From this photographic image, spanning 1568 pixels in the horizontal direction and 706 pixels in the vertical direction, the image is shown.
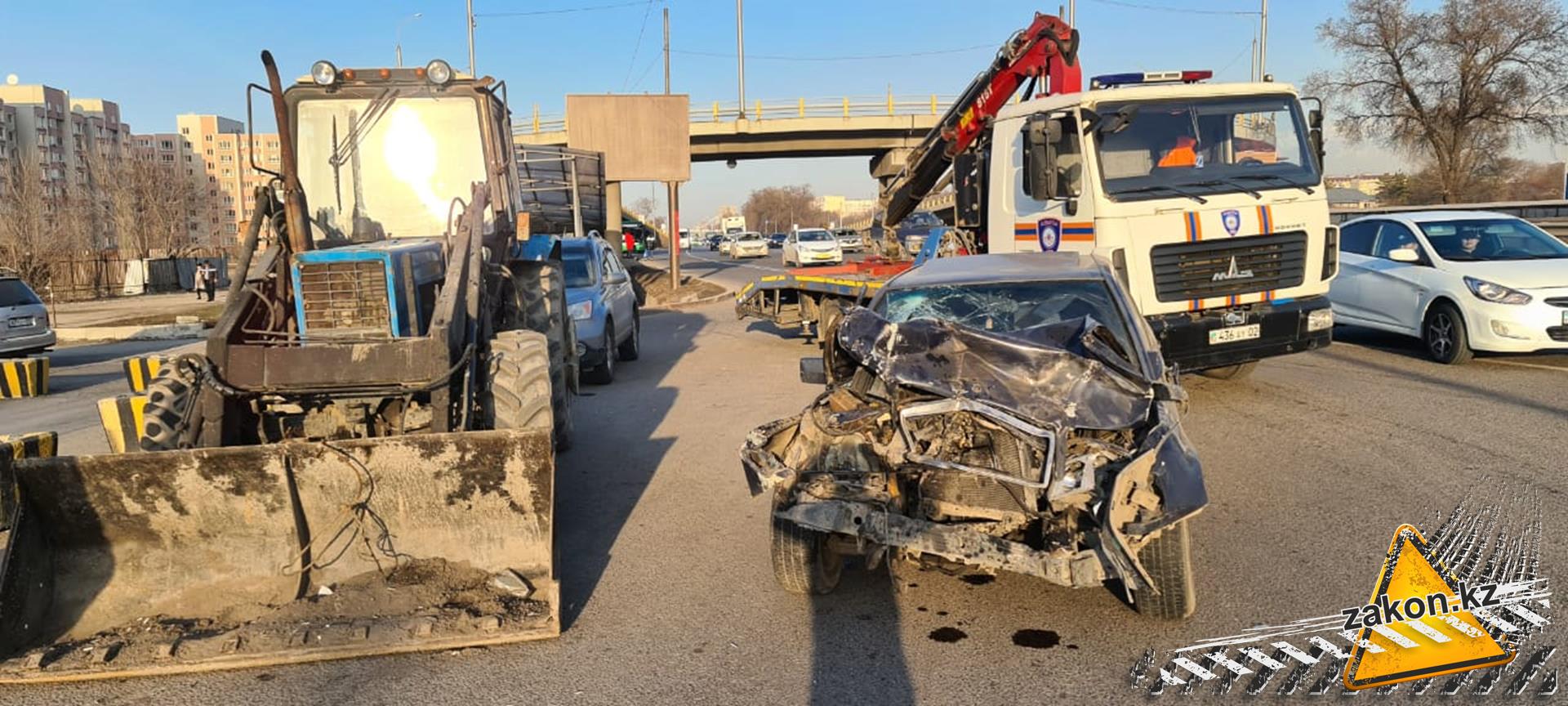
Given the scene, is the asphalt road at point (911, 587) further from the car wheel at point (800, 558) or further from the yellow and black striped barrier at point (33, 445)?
the yellow and black striped barrier at point (33, 445)

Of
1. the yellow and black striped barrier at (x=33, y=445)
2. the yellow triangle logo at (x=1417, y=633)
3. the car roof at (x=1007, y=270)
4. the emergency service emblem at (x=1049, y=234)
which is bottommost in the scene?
the yellow triangle logo at (x=1417, y=633)

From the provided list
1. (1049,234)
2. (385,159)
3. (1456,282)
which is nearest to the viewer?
(385,159)

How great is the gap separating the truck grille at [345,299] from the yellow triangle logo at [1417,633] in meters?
5.39

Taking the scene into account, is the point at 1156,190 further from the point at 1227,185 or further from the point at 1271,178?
the point at 1271,178

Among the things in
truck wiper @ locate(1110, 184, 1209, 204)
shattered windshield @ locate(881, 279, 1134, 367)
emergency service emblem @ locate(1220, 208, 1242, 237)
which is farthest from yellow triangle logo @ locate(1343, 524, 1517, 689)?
truck wiper @ locate(1110, 184, 1209, 204)

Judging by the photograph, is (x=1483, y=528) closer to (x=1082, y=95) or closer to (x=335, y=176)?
(x=1082, y=95)

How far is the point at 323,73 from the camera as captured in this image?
716 cm

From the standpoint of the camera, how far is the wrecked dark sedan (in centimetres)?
413

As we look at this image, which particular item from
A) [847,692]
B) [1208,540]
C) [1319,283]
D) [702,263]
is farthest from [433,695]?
[702,263]

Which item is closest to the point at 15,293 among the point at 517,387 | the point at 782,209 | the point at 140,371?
the point at 140,371

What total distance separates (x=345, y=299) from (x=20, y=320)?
42.1 feet

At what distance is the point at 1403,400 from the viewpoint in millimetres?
8891

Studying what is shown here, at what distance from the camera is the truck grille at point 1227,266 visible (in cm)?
829

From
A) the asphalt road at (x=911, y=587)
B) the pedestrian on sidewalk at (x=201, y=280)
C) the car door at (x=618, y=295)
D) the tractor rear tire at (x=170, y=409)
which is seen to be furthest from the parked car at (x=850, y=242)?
the tractor rear tire at (x=170, y=409)
